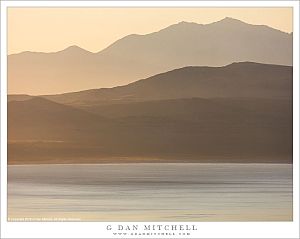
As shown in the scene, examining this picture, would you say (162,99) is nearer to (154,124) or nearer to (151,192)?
(154,124)

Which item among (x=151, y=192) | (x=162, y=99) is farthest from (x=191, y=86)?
(x=151, y=192)

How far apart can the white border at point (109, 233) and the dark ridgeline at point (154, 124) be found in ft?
0.13

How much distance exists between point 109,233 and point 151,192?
0.20 m

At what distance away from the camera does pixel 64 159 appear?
6.77 ft

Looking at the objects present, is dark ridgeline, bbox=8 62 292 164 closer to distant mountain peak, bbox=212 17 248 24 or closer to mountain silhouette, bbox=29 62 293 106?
mountain silhouette, bbox=29 62 293 106

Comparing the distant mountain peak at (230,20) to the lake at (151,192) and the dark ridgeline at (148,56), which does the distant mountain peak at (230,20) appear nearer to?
the dark ridgeline at (148,56)

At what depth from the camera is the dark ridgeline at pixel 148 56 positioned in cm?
206

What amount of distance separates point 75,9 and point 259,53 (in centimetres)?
68

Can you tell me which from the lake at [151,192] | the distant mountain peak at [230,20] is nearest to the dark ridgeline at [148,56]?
the distant mountain peak at [230,20]

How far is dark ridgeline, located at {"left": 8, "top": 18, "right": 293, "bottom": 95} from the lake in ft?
0.99

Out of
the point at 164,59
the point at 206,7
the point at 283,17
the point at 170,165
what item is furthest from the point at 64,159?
the point at 283,17

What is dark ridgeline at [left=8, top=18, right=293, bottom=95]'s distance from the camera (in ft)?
6.77

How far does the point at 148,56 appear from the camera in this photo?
81.4 inches

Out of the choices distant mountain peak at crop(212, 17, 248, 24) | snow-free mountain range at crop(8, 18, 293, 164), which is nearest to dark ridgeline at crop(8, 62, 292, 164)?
snow-free mountain range at crop(8, 18, 293, 164)
